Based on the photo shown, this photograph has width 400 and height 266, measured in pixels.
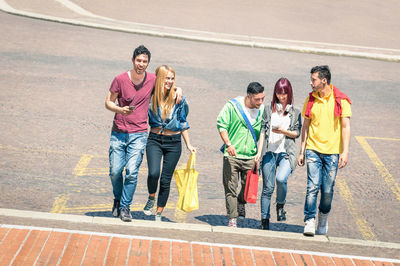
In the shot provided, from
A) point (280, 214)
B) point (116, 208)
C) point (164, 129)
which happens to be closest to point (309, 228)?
point (280, 214)

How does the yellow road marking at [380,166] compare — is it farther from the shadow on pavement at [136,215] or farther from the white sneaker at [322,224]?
the shadow on pavement at [136,215]

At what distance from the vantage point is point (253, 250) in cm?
657

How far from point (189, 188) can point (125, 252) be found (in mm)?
1323

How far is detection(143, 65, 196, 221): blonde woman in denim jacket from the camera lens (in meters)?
7.19

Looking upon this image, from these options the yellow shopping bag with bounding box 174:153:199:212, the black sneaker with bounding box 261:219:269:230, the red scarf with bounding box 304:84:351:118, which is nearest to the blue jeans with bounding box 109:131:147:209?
the yellow shopping bag with bounding box 174:153:199:212

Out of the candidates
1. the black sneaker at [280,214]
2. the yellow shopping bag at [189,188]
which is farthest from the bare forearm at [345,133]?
the yellow shopping bag at [189,188]

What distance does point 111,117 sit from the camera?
464 inches

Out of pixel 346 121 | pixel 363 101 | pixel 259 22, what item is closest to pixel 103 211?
pixel 346 121

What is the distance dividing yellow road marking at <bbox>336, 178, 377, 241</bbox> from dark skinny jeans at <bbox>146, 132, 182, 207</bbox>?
2.58 meters

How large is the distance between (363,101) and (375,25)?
13.8m

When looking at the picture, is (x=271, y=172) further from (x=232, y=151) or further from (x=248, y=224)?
(x=248, y=224)

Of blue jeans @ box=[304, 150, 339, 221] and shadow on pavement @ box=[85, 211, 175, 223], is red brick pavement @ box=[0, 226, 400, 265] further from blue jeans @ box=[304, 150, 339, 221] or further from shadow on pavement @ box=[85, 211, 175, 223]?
shadow on pavement @ box=[85, 211, 175, 223]

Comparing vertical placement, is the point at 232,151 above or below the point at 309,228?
above

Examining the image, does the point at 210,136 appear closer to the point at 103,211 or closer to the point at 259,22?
the point at 103,211
